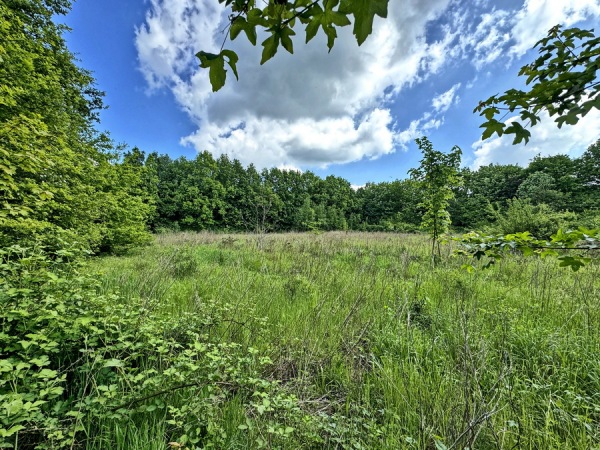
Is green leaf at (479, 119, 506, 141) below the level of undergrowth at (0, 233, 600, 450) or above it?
above

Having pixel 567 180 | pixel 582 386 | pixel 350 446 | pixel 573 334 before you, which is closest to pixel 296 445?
pixel 350 446

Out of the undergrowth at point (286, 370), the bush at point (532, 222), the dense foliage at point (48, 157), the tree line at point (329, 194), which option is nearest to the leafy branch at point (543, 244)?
the undergrowth at point (286, 370)

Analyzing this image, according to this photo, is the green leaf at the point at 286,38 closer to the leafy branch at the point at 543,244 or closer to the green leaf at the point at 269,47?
the green leaf at the point at 269,47

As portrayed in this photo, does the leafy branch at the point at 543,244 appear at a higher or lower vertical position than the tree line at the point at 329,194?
lower

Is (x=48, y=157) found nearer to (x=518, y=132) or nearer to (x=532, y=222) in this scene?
(x=518, y=132)

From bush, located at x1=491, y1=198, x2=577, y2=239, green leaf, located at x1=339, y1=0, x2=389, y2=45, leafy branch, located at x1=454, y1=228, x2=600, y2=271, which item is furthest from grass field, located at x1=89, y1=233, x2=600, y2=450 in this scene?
bush, located at x1=491, y1=198, x2=577, y2=239

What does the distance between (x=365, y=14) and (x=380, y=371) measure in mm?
2518

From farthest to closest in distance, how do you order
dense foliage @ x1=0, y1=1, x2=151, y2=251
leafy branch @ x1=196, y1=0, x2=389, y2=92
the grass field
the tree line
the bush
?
the tree line
the bush
dense foliage @ x1=0, y1=1, x2=151, y2=251
the grass field
leafy branch @ x1=196, y1=0, x2=389, y2=92

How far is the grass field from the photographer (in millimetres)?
1446

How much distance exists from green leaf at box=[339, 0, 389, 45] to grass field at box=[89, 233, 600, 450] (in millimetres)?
1518

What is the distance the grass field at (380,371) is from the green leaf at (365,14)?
59.8 inches

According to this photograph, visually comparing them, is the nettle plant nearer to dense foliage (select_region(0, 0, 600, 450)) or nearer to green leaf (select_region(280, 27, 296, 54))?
dense foliage (select_region(0, 0, 600, 450))

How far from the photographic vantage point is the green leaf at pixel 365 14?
523 mm

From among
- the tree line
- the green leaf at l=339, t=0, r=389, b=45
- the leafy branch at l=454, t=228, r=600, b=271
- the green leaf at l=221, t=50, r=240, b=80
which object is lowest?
the leafy branch at l=454, t=228, r=600, b=271
